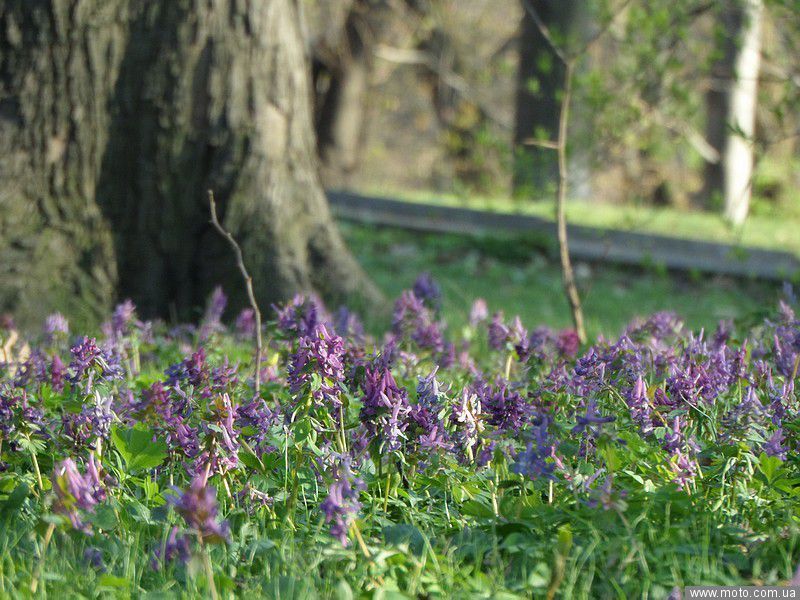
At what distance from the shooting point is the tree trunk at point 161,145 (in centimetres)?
512

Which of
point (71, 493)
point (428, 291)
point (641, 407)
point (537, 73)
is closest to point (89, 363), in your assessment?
point (71, 493)

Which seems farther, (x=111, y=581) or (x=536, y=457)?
(x=536, y=457)

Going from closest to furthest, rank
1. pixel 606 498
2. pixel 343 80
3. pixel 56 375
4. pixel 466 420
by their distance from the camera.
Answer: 1. pixel 606 498
2. pixel 466 420
3. pixel 56 375
4. pixel 343 80

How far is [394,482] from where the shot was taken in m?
2.83

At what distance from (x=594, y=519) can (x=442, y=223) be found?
357 inches

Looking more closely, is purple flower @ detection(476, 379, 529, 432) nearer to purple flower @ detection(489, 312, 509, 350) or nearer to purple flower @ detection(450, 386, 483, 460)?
purple flower @ detection(450, 386, 483, 460)

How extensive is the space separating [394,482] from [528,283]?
640cm

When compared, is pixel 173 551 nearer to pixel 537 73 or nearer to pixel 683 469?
pixel 683 469

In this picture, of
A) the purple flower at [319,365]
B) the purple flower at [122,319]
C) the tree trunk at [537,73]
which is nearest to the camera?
the purple flower at [319,365]

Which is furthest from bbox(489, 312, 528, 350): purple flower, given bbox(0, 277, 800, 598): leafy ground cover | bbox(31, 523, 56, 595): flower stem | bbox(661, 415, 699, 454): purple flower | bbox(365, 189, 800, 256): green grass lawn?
bbox(365, 189, 800, 256): green grass lawn

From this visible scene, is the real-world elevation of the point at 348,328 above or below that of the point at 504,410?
above

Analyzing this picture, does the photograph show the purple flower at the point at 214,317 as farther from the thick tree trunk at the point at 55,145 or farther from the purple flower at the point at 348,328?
the thick tree trunk at the point at 55,145

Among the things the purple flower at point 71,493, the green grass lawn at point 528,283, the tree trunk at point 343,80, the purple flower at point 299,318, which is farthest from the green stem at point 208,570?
the tree trunk at point 343,80

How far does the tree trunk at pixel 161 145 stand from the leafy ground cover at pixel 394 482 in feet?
6.83
